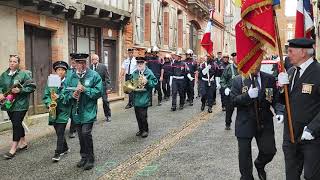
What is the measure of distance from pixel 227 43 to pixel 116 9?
35.5m

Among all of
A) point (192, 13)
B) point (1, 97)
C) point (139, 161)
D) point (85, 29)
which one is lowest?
point (139, 161)

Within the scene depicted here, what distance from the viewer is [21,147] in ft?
30.8

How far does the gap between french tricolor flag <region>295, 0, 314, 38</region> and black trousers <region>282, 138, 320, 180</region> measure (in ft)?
5.18

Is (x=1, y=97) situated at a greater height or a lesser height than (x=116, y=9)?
lesser

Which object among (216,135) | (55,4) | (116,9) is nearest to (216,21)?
(116,9)

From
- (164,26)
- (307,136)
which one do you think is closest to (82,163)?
(307,136)

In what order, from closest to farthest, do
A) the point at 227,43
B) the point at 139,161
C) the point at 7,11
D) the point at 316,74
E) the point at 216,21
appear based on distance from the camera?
the point at 316,74 → the point at 139,161 → the point at 7,11 → the point at 216,21 → the point at 227,43

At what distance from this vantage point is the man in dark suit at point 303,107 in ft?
16.9

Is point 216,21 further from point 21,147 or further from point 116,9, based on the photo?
point 21,147

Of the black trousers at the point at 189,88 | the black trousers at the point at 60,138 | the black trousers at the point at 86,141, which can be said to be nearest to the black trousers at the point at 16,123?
the black trousers at the point at 60,138

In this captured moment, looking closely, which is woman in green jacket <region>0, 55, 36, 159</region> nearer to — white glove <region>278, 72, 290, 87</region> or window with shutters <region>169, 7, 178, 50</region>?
white glove <region>278, 72, 290, 87</region>

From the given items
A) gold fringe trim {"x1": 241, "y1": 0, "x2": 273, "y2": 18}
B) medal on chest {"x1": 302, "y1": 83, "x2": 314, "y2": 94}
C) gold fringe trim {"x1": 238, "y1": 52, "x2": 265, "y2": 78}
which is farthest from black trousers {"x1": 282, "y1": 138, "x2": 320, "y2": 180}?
gold fringe trim {"x1": 241, "y1": 0, "x2": 273, "y2": 18}

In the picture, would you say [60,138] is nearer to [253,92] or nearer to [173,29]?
[253,92]

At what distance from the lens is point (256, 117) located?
6.34 metres
